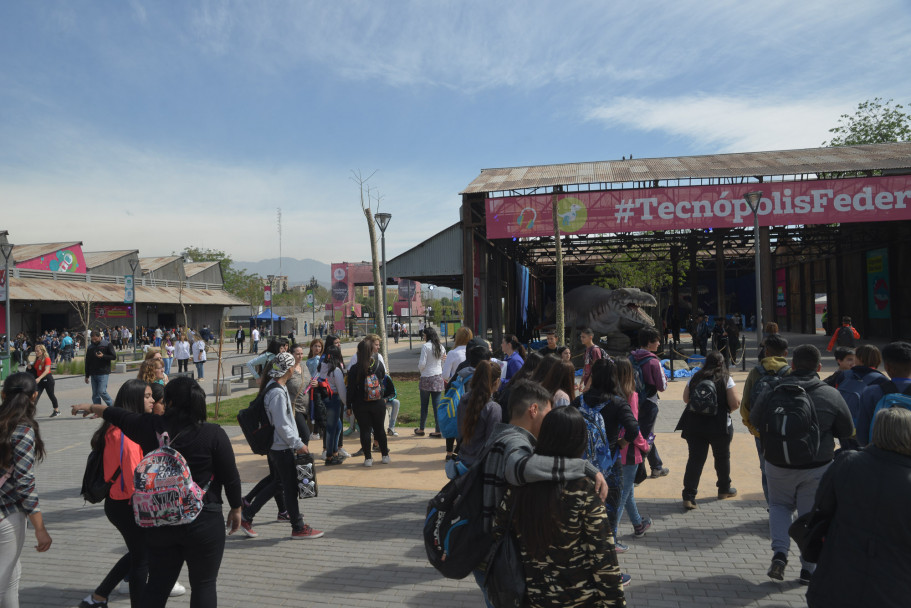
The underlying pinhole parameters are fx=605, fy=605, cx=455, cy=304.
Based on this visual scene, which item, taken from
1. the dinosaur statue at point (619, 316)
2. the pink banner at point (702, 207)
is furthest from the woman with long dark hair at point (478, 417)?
the dinosaur statue at point (619, 316)

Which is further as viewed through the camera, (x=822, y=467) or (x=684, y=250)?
(x=684, y=250)

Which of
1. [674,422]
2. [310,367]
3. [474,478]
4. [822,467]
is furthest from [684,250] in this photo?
[474,478]

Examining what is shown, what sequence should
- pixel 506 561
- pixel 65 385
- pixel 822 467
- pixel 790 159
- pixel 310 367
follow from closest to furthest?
pixel 506 561 < pixel 822 467 < pixel 310 367 < pixel 65 385 < pixel 790 159

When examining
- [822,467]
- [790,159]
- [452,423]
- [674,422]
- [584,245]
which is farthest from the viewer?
[584,245]

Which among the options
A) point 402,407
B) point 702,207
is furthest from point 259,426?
point 702,207

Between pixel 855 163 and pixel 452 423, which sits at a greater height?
pixel 855 163

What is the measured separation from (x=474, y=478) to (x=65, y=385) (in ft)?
67.9

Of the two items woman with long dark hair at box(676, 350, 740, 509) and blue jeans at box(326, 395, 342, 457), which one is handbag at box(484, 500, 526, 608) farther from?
blue jeans at box(326, 395, 342, 457)

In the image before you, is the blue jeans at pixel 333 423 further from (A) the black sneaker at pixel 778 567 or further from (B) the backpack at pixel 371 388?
(A) the black sneaker at pixel 778 567

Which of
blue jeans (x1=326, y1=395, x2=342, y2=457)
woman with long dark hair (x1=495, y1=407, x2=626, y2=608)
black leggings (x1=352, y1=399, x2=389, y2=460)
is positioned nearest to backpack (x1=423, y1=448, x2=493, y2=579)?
woman with long dark hair (x1=495, y1=407, x2=626, y2=608)

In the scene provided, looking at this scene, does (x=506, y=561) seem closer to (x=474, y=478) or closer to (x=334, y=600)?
(x=474, y=478)

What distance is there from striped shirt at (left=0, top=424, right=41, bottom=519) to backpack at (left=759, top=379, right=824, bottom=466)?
4572 millimetres

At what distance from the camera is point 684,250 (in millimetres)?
33438

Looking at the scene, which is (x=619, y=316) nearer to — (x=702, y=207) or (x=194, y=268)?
(x=702, y=207)
